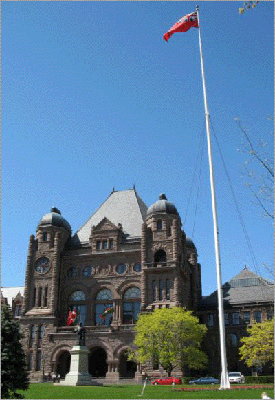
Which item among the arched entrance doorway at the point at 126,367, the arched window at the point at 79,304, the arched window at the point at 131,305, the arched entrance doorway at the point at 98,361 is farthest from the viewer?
the arched window at the point at 79,304

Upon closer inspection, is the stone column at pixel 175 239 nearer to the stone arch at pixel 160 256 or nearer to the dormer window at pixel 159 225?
the dormer window at pixel 159 225

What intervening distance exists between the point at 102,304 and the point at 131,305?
445cm

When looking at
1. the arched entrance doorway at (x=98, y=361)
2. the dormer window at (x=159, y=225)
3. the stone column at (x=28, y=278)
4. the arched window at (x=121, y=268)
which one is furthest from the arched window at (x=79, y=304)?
the dormer window at (x=159, y=225)

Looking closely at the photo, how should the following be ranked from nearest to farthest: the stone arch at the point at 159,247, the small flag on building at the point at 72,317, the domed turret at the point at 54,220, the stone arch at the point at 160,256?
1. the small flag on building at the point at 72,317
2. the stone arch at the point at 159,247
3. the stone arch at the point at 160,256
4. the domed turret at the point at 54,220

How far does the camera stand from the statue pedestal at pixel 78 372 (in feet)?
140

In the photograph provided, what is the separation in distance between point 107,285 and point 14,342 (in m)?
45.2

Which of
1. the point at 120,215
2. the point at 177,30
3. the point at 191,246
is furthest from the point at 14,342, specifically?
the point at 191,246

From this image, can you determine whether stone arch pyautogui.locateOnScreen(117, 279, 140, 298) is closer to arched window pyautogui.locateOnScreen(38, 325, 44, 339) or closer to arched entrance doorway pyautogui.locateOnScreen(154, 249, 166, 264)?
arched entrance doorway pyautogui.locateOnScreen(154, 249, 166, 264)

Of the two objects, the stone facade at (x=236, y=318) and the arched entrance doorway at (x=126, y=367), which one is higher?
the stone facade at (x=236, y=318)

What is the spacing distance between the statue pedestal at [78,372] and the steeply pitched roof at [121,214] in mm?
26226

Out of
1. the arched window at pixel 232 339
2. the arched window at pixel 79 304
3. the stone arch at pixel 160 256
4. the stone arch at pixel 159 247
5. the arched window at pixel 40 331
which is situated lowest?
the arched window at pixel 232 339

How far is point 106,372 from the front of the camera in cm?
6078

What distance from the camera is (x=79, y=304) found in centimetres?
6656

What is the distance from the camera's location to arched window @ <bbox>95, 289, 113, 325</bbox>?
211 feet
